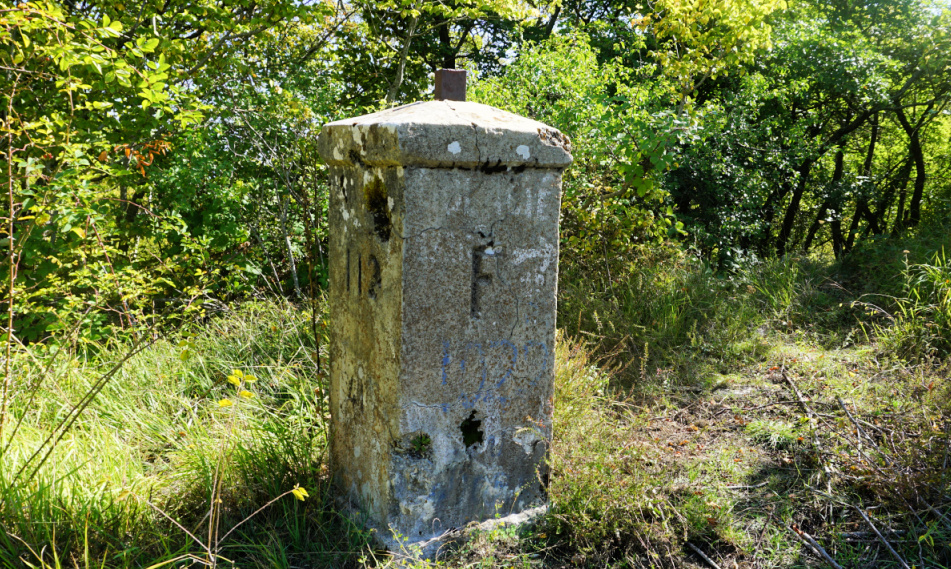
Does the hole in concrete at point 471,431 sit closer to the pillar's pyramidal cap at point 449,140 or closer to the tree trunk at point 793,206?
the pillar's pyramidal cap at point 449,140

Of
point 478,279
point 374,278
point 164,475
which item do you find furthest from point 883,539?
point 164,475

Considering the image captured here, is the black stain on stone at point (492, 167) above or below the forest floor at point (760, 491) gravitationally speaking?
above

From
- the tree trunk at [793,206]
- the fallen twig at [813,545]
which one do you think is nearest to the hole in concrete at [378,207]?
the fallen twig at [813,545]

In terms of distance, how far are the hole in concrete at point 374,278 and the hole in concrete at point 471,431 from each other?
1.89 feet

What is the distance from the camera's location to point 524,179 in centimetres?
223

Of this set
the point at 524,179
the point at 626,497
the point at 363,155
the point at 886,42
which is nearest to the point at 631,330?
the point at 626,497

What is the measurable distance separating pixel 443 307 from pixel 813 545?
66.3 inches

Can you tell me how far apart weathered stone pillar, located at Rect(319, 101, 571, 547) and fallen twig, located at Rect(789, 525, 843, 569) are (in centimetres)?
102

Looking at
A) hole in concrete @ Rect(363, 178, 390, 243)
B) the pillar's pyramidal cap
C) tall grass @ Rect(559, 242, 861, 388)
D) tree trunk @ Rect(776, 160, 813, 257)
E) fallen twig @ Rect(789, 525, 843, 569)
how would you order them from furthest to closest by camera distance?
1. tree trunk @ Rect(776, 160, 813, 257)
2. tall grass @ Rect(559, 242, 861, 388)
3. fallen twig @ Rect(789, 525, 843, 569)
4. hole in concrete @ Rect(363, 178, 390, 243)
5. the pillar's pyramidal cap

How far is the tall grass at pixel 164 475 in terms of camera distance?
2.22m

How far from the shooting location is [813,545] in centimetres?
233

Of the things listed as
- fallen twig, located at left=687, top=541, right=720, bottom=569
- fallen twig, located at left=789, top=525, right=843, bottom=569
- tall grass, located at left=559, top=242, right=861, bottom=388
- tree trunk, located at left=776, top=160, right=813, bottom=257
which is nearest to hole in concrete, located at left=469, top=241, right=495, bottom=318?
fallen twig, located at left=687, top=541, right=720, bottom=569

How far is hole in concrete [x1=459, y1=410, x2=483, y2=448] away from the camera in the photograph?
2277 millimetres

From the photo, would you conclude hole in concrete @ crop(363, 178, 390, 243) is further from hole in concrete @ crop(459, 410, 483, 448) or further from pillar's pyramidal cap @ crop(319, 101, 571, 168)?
hole in concrete @ crop(459, 410, 483, 448)
